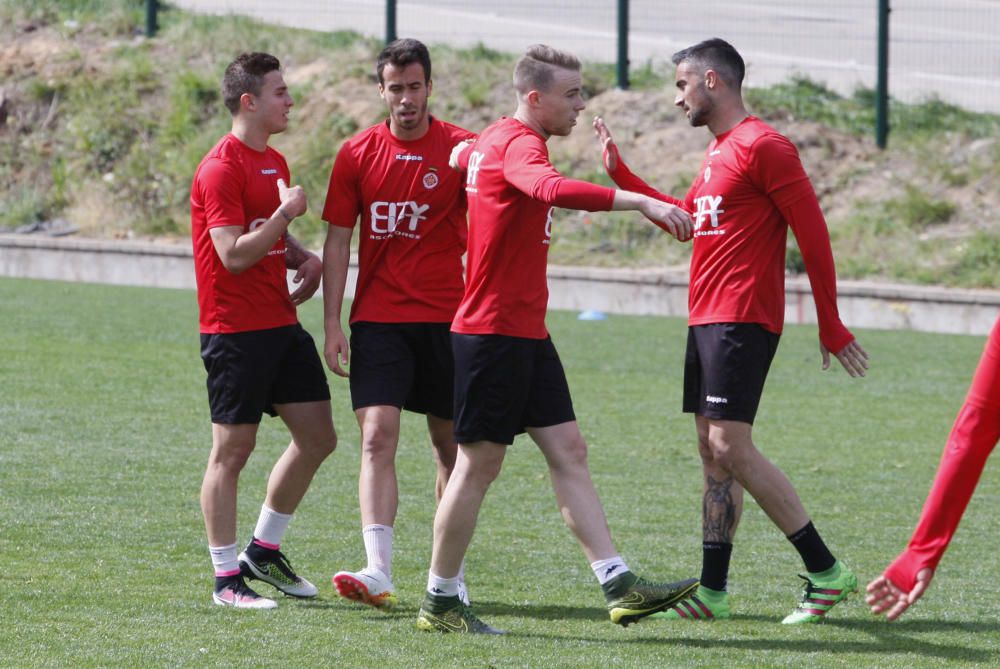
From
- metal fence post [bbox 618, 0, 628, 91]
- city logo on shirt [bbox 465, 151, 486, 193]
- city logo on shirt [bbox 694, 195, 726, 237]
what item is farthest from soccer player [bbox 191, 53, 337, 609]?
metal fence post [bbox 618, 0, 628, 91]

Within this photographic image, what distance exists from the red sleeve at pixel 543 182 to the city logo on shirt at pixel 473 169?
20 centimetres

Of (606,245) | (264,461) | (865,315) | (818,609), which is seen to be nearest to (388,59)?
(818,609)

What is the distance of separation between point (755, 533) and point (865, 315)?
9049 mm

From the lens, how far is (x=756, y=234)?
584cm

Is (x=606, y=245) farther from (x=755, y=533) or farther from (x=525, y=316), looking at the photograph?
(x=525, y=316)

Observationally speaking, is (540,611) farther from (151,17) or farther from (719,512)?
(151,17)

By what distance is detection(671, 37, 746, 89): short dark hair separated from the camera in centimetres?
598

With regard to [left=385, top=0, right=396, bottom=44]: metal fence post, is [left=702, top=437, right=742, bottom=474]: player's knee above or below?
below

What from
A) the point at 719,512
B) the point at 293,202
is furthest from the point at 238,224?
the point at 719,512

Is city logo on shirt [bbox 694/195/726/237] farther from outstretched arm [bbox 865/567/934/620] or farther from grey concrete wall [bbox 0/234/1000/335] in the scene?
grey concrete wall [bbox 0/234/1000/335]

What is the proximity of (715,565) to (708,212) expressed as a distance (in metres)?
1.29

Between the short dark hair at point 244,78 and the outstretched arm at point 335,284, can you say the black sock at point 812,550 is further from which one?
the short dark hair at point 244,78

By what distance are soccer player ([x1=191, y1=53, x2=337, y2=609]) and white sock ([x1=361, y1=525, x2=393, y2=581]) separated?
0.40m

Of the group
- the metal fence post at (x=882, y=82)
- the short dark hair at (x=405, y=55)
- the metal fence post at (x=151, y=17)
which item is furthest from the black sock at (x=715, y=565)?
the metal fence post at (x=151, y=17)
